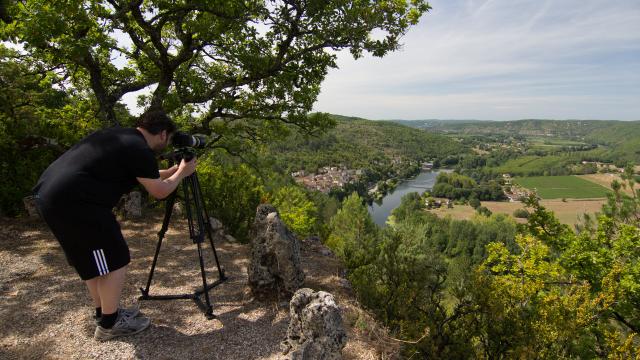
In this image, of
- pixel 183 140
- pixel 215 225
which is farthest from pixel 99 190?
pixel 215 225

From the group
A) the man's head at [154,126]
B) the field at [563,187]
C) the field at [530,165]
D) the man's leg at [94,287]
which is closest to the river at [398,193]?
the field at [530,165]

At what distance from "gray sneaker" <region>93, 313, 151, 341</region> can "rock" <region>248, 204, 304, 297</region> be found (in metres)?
1.24

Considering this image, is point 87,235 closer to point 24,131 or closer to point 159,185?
point 159,185

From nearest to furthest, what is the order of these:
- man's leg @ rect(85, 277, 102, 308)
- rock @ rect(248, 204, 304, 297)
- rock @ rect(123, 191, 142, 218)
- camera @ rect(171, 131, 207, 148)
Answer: man's leg @ rect(85, 277, 102, 308) → camera @ rect(171, 131, 207, 148) → rock @ rect(248, 204, 304, 297) → rock @ rect(123, 191, 142, 218)

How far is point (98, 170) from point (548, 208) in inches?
3046

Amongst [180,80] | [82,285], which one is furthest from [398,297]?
[180,80]

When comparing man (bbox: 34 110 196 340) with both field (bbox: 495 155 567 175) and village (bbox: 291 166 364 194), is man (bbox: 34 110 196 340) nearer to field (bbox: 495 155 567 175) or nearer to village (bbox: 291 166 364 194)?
village (bbox: 291 166 364 194)

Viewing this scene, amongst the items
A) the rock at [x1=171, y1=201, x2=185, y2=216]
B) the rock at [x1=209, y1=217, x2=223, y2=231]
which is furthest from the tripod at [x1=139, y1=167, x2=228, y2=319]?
the rock at [x1=171, y1=201, x2=185, y2=216]

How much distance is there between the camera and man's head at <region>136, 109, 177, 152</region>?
3004 millimetres

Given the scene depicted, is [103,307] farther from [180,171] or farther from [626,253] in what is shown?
[626,253]

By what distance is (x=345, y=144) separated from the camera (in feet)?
420

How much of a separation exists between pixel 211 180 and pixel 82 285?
437 cm

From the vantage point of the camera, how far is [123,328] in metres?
3.23

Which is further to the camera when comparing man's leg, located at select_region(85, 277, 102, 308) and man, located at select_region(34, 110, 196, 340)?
man's leg, located at select_region(85, 277, 102, 308)
